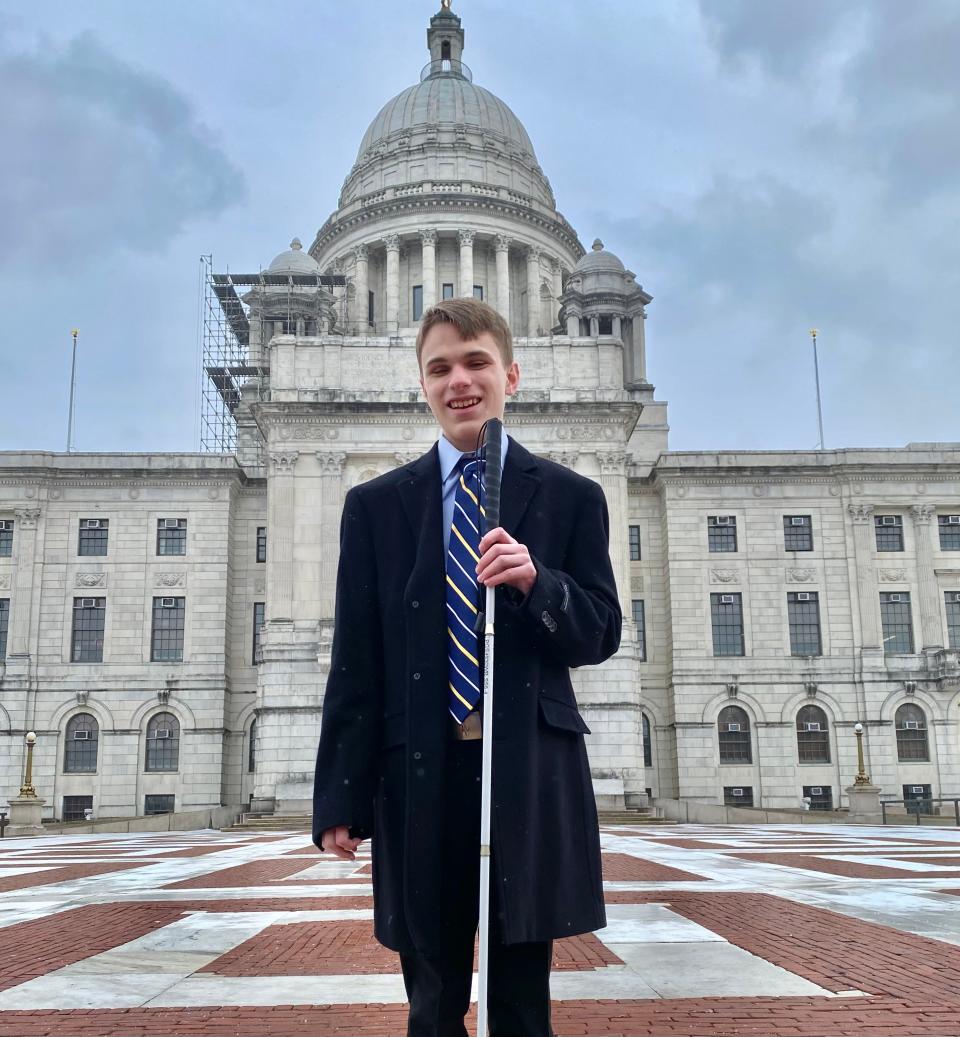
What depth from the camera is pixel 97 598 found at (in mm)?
45344

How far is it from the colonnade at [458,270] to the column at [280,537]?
57.5ft

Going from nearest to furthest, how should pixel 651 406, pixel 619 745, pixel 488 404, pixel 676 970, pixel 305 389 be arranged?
pixel 488 404 < pixel 676 970 < pixel 619 745 < pixel 305 389 < pixel 651 406

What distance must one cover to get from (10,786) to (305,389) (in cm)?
1881

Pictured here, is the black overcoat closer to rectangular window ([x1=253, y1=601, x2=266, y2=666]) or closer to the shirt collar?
the shirt collar

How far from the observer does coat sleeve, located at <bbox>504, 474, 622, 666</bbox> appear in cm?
360

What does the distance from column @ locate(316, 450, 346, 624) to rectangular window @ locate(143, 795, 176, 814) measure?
10.4 metres

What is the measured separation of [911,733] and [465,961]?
4497 centimetres

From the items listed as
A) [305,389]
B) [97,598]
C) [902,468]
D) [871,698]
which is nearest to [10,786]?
[97,598]

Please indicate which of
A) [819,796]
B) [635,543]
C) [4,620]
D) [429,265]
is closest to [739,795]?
[819,796]

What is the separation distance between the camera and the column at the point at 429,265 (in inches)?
2324

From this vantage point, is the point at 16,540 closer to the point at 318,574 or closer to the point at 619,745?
the point at 318,574

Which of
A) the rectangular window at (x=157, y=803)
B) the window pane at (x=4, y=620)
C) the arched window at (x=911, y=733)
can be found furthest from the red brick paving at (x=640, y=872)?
the window pane at (x=4, y=620)

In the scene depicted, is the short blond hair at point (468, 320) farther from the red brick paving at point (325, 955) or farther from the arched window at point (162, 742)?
the arched window at point (162, 742)

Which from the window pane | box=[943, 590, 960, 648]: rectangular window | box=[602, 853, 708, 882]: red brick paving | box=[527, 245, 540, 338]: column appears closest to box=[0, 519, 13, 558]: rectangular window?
the window pane
